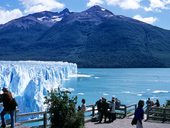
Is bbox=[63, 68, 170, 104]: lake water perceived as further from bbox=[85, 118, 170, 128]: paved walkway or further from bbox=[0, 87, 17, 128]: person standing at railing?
bbox=[0, 87, 17, 128]: person standing at railing

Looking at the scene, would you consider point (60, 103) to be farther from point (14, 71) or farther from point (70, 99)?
point (14, 71)

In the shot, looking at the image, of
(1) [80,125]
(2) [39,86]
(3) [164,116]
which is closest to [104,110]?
(3) [164,116]

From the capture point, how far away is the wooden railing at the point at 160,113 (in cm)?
1697

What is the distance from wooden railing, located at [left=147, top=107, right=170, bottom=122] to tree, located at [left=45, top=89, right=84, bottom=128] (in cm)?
626

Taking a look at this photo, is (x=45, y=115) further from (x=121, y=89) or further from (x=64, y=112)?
(x=121, y=89)

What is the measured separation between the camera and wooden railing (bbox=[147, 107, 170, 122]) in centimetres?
1697

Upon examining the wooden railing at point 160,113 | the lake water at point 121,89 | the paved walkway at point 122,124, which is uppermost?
the wooden railing at point 160,113

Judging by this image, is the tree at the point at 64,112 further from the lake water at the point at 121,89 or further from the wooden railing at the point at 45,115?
the lake water at the point at 121,89

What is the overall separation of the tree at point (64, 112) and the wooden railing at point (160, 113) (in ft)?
Answer: 20.5

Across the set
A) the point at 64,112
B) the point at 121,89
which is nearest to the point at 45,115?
the point at 64,112

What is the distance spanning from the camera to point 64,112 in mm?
11508

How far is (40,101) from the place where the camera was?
32.9 meters

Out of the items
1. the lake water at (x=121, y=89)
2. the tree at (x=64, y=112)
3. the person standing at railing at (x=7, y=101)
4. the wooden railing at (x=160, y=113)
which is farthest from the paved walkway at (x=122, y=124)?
the lake water at (x=121, y=89)

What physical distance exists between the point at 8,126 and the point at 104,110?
498cm
